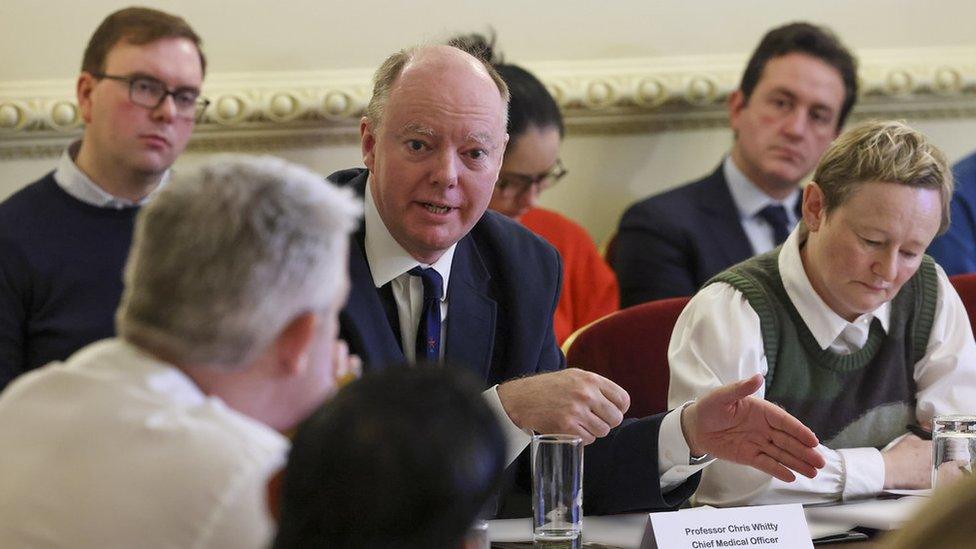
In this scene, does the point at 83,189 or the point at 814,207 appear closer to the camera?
the point at 814,207

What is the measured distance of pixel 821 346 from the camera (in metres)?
2.37

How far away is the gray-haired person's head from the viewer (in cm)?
98

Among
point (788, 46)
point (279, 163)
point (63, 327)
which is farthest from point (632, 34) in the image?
point (279, 163)

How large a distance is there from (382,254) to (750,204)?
5.44 ft

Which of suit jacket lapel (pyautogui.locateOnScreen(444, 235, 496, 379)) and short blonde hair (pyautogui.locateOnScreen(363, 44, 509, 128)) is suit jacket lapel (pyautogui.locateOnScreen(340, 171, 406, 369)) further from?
short blonde hair (pyautogui.locateOnScreen(363, 44, 509, 128))

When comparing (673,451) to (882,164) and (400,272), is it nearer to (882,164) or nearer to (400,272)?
(400,272)

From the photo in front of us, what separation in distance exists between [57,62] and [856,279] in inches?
81.8

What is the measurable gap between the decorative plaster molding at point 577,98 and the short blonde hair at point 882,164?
135 centimetres

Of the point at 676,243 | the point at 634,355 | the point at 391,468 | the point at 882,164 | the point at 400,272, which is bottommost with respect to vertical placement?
the point at 676,243

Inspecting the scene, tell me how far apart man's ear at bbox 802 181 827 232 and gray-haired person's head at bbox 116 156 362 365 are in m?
1.53

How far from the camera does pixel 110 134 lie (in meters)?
2.87

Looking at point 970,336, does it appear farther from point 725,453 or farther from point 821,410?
point 725,453

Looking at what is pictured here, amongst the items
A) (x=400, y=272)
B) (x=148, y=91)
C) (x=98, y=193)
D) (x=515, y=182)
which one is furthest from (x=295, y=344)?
(x=515, y=182)

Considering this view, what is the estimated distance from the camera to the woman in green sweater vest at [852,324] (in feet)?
Result: 7.44
